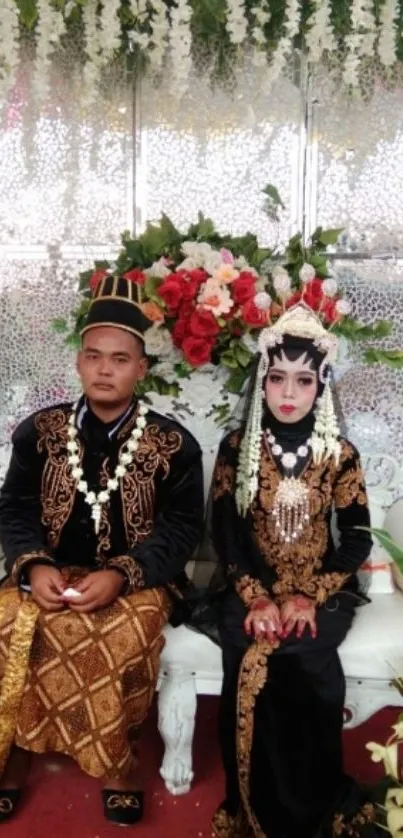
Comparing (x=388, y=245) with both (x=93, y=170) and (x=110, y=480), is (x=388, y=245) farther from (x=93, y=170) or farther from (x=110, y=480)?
(x=110, y=480)

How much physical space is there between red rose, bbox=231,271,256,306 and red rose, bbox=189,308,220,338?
11 cm

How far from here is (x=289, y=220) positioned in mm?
3385

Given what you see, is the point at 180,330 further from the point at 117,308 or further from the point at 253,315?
the point at 117,308

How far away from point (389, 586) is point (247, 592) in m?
0.68

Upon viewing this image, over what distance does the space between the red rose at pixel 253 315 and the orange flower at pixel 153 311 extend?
0.30m

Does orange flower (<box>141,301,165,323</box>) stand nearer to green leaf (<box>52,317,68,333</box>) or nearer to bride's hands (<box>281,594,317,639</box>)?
green leaf (<box>52,317,68,333</box>)

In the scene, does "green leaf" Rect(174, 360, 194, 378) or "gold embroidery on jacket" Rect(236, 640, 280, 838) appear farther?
"green leaf" Rect(174, 360, 194, 378)

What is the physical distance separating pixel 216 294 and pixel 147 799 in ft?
5.41

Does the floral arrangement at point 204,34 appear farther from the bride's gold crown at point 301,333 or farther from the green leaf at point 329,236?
the bride's gold crown at point 301,333

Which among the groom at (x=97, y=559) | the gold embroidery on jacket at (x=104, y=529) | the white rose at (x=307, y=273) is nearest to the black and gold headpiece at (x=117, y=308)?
the groom at (x=97, y=559)

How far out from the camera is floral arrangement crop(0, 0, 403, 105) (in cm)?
311

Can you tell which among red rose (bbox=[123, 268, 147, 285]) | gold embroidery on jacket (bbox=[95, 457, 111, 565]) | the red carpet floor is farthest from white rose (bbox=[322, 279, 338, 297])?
the red carpet floor

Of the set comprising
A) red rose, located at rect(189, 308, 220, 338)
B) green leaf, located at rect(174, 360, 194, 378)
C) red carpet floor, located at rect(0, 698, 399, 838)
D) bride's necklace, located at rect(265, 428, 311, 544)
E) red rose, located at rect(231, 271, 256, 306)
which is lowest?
red carpet floor, located at rect(0, 698, 399, 838)

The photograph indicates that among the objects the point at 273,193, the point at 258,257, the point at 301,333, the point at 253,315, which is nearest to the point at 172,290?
the point at 253,315
